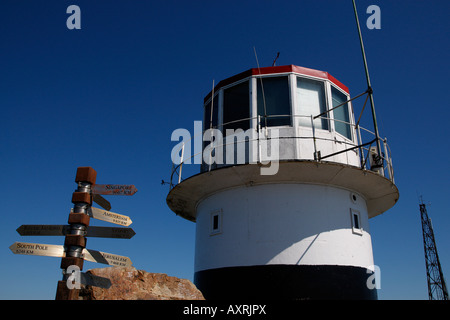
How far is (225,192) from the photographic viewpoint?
10398mm

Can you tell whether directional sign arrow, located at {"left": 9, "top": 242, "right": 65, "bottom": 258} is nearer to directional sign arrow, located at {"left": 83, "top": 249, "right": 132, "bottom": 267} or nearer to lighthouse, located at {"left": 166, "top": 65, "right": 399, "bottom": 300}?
directional sign arrow, located at {"left": 83, "top": 249, "right": 132, "bottom": 267}

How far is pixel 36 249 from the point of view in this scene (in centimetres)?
520

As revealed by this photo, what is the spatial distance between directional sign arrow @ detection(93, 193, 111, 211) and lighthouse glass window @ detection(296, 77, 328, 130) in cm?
608

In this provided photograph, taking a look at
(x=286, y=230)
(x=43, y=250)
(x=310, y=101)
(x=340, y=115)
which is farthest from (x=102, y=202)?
(x=340, y=115)

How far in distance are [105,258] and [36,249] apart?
99 cm

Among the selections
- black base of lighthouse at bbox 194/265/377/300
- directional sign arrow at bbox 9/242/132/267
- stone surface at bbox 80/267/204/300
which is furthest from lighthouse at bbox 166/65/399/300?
directional sign arrow at bbox 9/242/132/267

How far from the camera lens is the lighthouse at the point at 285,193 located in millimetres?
9000

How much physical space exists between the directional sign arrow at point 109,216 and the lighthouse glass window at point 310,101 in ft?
19.9

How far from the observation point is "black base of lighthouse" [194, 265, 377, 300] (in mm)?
8664

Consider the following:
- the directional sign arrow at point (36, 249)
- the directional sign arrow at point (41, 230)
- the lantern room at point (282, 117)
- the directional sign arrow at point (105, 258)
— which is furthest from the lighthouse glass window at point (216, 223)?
the directional sign arrow at point (36, 249)
